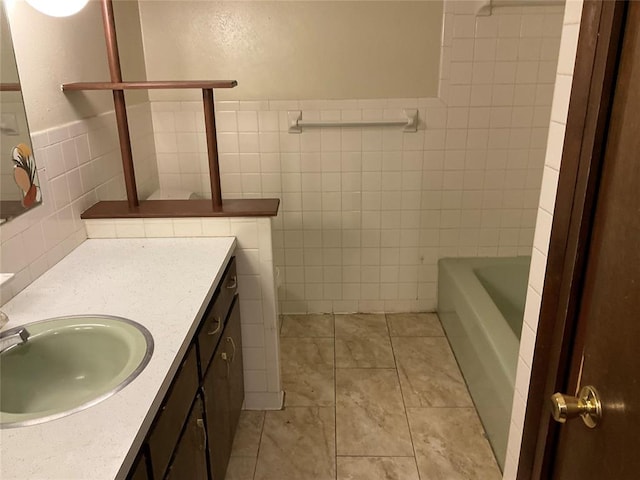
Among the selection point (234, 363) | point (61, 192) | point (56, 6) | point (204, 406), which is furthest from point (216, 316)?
point (56, 6)

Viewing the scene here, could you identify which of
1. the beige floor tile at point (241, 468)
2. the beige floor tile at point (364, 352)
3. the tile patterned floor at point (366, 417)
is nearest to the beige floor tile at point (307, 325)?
the tile patterned floor at point (366, 417)

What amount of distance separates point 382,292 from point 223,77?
1.45m

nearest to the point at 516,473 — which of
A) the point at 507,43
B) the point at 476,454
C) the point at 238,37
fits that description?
the point at 476,454

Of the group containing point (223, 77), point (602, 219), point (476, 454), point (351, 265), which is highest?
point (223, 77)

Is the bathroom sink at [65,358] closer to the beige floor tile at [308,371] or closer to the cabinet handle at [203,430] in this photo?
the cabinet handle at [203,430]

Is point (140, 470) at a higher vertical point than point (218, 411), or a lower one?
higher

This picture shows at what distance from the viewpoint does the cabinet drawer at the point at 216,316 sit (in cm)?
144

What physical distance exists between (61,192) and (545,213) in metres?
1.48

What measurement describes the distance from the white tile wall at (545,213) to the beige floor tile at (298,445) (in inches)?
32.1

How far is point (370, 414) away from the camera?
86.6 inches

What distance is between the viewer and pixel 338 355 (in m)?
2.63

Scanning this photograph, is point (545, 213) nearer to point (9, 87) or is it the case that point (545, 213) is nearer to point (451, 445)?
point (451, 445)

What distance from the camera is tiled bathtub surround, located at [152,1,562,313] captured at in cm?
257

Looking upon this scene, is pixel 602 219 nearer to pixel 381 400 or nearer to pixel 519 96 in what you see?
pixel 381 400
